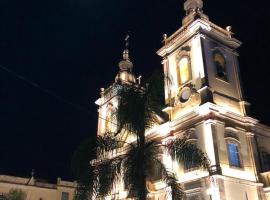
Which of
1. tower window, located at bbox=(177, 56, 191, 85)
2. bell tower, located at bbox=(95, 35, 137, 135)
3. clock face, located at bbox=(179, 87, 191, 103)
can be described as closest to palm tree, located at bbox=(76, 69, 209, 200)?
clock face, located at bbox=(179, 87, 191, 103)

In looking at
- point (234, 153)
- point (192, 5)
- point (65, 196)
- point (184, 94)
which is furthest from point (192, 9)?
point (65, 196)

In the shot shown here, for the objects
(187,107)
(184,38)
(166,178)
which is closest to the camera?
(166,178)

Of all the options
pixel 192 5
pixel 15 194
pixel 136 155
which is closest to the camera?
pixel 136 155

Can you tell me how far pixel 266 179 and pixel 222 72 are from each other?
792cm

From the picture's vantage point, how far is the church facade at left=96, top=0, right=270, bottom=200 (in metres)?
21.8

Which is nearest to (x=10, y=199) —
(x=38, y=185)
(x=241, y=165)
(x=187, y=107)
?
(x=38, y=185)

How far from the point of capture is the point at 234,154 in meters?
23.0

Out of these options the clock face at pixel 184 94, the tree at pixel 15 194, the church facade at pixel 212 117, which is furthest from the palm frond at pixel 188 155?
the tree at pixel 15 194

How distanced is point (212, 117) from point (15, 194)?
25891mm

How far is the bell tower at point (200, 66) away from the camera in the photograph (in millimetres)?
24828

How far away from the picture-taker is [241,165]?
22.8 meters

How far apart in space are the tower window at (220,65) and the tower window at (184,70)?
1.95m

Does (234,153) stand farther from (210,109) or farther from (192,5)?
(192,5)

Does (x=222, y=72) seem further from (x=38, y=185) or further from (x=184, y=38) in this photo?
(x=38, y=185)
